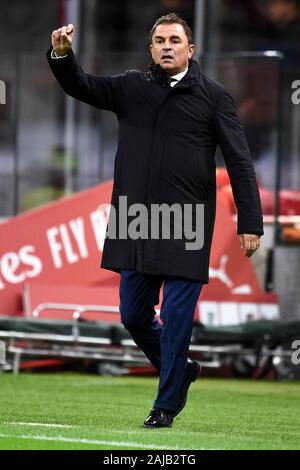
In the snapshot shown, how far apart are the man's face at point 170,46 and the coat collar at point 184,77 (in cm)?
5

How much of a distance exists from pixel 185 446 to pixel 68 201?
8.60 meters

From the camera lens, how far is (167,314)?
8.60m

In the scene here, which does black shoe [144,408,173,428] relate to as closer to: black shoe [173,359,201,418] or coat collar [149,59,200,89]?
black shoe [173,359,201,418]

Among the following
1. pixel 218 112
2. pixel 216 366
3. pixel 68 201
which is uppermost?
pixel 218 112

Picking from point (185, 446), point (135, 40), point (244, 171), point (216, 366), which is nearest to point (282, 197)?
point (216, 366)

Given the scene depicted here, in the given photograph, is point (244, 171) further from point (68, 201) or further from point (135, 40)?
point (135, 40)

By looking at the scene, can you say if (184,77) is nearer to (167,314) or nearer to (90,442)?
(167,314)

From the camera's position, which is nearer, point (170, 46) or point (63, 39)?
point (63, 39)

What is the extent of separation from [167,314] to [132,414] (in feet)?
4.88

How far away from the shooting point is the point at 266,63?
53.8 ft

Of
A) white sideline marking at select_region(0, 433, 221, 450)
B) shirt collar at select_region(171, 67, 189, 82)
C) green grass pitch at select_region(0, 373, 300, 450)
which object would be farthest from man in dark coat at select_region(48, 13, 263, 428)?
white sideline marking at select_region(0, 433, 221, 450)

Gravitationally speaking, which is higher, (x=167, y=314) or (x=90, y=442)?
(x=167, y=314)

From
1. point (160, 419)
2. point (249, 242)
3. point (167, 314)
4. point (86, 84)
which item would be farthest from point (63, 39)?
point (160, 419)

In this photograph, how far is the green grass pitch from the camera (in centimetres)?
782
